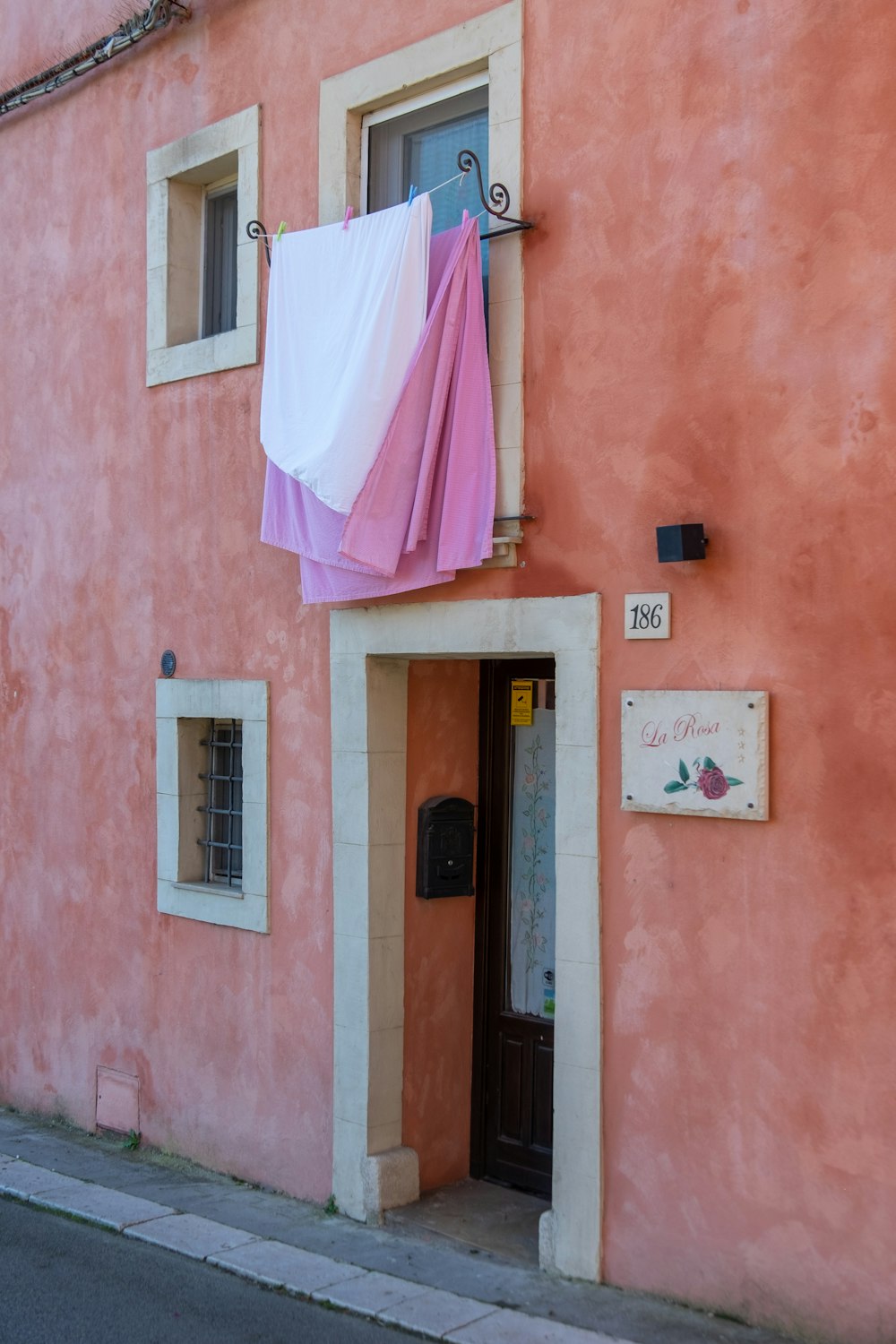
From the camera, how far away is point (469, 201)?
7168 millimetres

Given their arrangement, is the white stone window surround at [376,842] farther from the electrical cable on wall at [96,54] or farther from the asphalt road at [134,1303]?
the electrical cable on wall at [96,54]

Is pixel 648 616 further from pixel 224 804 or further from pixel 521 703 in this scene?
pixel 224 804

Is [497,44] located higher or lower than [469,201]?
higher

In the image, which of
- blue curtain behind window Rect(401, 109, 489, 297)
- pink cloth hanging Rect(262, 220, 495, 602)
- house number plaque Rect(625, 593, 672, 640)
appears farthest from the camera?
blue curtain behind window Rect(401, 109, 489, 297)

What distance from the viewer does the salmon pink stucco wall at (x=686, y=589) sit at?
545cm

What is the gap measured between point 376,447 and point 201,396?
2127 millimetres

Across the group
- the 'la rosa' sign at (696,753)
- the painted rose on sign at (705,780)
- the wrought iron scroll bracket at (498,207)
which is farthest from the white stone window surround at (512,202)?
the painted rose on sign at (705,780)

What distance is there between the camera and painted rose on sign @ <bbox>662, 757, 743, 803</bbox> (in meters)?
5.81

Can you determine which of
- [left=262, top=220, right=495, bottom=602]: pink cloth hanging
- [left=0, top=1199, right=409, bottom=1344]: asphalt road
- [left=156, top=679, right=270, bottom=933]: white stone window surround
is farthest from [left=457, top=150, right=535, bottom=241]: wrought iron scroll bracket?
[left=0, top=1199, right=409, bottom=1344]: asphalt road

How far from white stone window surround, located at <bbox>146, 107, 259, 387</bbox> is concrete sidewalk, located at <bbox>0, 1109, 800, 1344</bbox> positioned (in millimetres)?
4570

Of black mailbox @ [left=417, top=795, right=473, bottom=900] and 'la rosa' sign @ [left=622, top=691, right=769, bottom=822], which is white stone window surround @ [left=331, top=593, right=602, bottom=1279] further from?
'la rosa' sign @ [left=622, top=691, right=769, bottom=822]

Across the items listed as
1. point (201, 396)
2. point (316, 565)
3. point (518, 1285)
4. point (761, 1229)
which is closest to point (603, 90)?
point (316, 565)

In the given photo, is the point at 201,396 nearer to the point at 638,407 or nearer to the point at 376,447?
the point at 376,447

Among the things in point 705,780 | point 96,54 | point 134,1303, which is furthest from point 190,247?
point 134,1303
